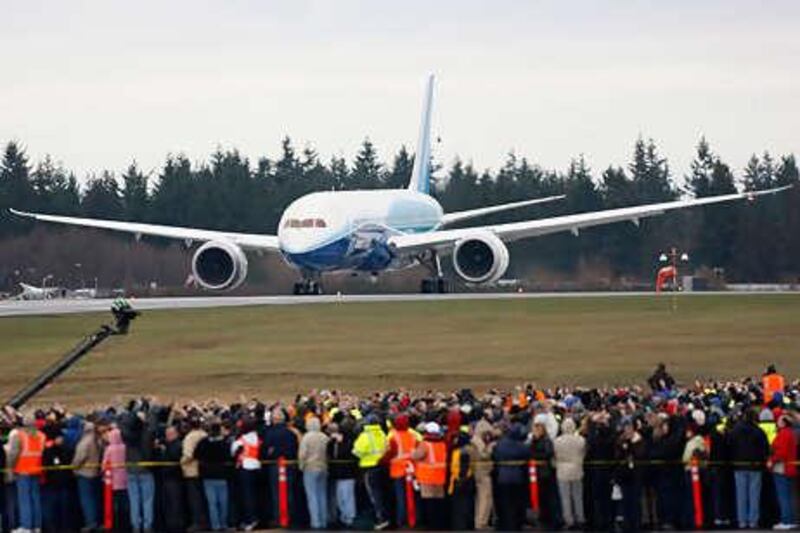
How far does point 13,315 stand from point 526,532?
42223 millimetres

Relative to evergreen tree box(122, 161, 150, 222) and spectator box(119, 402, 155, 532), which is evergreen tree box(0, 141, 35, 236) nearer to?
evergreen tree box(122, 161, 150, 222)

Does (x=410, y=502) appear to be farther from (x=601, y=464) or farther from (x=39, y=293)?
(x=39, y=293)

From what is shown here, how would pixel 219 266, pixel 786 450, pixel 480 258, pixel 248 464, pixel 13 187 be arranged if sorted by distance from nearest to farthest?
pixel 786 450 < pixel 248 464 < pixel 480 258 < pixel 219 266 < pixel 13 187

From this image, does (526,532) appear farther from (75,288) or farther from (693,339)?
(75,288)

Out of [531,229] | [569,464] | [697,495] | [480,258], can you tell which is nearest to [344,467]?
[569,464]

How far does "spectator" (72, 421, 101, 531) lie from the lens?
31938 mm

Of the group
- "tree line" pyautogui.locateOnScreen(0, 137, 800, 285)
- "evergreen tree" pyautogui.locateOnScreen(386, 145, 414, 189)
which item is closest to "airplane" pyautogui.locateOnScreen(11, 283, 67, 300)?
"tree line" pyautogui.locateOnScreen(0, 137, 800, 285)

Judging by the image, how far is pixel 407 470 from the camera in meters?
31.9

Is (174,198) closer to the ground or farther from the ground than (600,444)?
farther from the ground

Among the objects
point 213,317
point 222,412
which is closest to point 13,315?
point 213,317

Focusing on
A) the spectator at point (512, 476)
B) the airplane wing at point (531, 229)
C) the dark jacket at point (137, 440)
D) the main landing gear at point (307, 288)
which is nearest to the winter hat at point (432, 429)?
the spectator at point (512, 476)

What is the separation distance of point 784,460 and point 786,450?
0.48ft

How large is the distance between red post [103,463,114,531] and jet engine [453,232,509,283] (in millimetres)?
56346

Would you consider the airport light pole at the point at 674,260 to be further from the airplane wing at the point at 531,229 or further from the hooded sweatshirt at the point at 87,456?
the hooded sweatshirt at the point at 87,456
